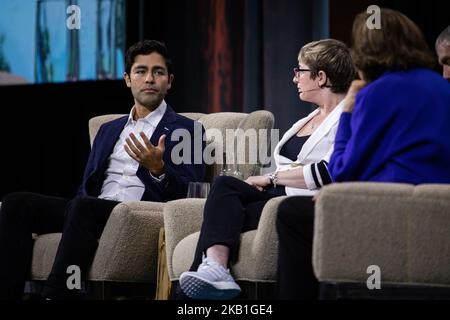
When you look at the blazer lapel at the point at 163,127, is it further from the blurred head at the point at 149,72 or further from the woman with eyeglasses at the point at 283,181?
the woman with eyeglasses at the point at 283,181

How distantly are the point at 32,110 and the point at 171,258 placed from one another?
3.08 meters

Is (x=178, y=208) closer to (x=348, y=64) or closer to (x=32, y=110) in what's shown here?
(x=348, y=64)

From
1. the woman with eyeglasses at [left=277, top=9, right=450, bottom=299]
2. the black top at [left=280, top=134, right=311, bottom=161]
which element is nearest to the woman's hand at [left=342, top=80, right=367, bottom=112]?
the woman with eyeglasses at [left=277, top=9, right=450, bottom=299]

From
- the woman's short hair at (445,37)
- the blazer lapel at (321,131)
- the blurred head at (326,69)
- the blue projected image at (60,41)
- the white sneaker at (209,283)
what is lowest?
the white sneaker at (209,283)

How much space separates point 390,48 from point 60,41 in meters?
3.78

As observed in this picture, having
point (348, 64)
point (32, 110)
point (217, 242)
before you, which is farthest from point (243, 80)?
point (217, 242)

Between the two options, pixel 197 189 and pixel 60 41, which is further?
pixel 60 41

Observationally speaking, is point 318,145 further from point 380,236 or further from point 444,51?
point 380,236

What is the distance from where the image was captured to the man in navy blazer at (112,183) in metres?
3.83

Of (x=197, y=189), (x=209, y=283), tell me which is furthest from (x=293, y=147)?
(x=209, y=283)

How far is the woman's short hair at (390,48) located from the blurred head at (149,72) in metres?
1.62

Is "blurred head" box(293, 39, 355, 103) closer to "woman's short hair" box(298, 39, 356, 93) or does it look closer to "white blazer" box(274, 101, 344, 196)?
"woman's short hair" box(298, 39, 356, 93)

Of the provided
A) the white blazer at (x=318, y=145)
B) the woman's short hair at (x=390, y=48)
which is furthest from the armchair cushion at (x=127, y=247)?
the woman's short hair at (x=390, y=48)

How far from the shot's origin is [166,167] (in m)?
4.04
